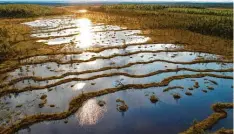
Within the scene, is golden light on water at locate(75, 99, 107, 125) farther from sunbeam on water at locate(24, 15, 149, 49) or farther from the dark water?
sunbeam on water at locate(24, 15, 149, 49)

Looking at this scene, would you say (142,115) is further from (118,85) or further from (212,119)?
(118,85)

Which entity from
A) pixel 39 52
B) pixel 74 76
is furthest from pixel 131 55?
pixel 39 52

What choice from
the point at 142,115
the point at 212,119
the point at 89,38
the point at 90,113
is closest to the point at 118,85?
the point at 90,113

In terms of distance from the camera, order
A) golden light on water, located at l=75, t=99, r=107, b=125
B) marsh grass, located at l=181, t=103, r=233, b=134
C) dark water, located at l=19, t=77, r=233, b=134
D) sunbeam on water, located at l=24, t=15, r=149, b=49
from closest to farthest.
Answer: marsh grass, located at l=181, t=103, r=233, b=134
dark water, located at l=19, t=77, r=233, b=134
golden light on water, located at l=75, t=99, r=107, b=125
sunbeam on water, located at l=24, t=15, r=149, b=49

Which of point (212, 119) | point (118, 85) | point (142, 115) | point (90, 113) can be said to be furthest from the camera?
point (118, 85)

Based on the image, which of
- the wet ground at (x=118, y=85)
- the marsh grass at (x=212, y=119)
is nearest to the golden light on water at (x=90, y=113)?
the wet ground at (x=118, y=85)

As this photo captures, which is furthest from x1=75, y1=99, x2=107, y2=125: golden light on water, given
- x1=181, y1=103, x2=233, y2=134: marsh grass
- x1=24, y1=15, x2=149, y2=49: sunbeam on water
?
x1=24, y1=15, x2=149, y2=49: sunbeam on water

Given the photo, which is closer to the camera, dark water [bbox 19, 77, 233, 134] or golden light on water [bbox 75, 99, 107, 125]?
dark water [bbox 19, 77, 233, 134]
